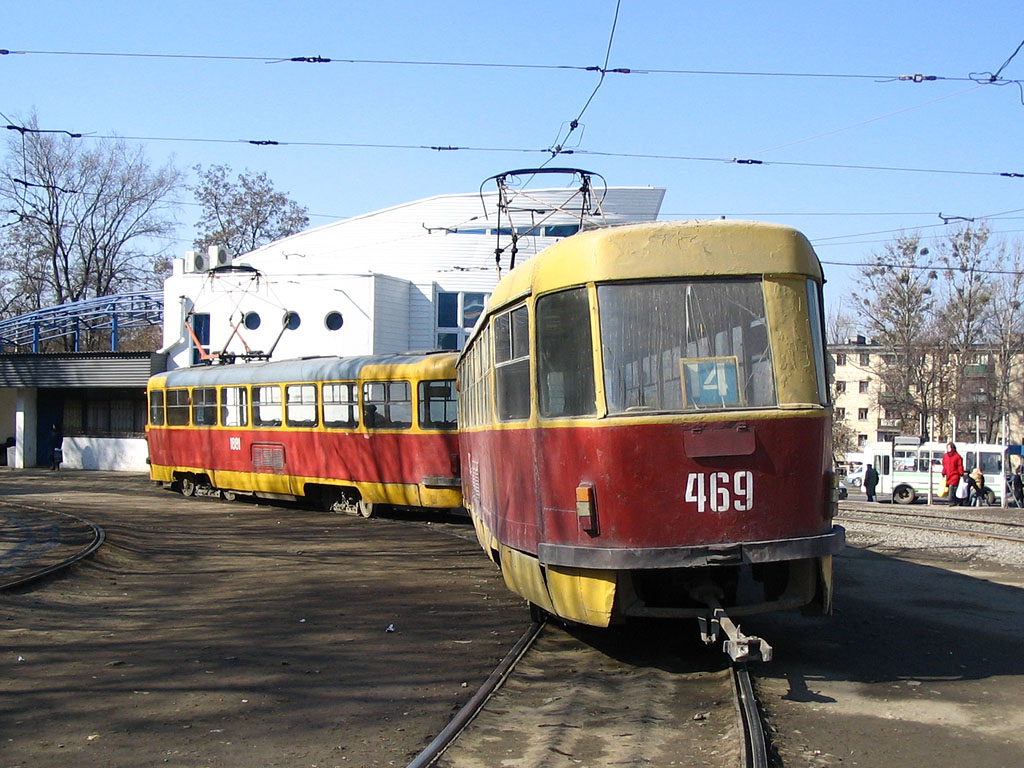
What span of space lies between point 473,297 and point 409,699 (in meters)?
30.7

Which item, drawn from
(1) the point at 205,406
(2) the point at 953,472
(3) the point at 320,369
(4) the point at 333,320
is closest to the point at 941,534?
(3) the point at 320,369

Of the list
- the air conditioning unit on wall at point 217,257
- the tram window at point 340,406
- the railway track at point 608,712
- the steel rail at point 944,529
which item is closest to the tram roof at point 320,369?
the tram window at point 340,406

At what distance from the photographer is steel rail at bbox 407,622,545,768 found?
5.48 metres

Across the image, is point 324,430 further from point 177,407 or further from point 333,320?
point 333,320

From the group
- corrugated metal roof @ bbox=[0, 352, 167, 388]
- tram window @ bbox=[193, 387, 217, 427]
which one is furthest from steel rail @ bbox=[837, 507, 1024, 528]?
corrugated metal roof @ bbox=[0, 352, 167, 388]

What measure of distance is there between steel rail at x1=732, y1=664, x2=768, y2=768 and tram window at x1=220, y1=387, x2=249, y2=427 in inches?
622

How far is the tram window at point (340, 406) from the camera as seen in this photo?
18.7 m

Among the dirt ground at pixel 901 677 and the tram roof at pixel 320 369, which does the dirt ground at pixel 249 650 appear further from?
the tram roof at pixel 320 369

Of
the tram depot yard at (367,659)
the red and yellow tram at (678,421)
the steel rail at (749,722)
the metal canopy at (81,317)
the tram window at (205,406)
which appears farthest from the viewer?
the metal canopy at (81,317)

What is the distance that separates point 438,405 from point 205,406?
25.2ft

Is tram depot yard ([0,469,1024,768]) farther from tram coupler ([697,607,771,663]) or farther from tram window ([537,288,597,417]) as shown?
tram window ([537,288,597,417])

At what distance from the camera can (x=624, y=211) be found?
36.4 m

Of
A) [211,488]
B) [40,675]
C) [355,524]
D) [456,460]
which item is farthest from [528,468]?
[211,488]

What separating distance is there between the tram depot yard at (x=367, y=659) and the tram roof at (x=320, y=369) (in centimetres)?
385
